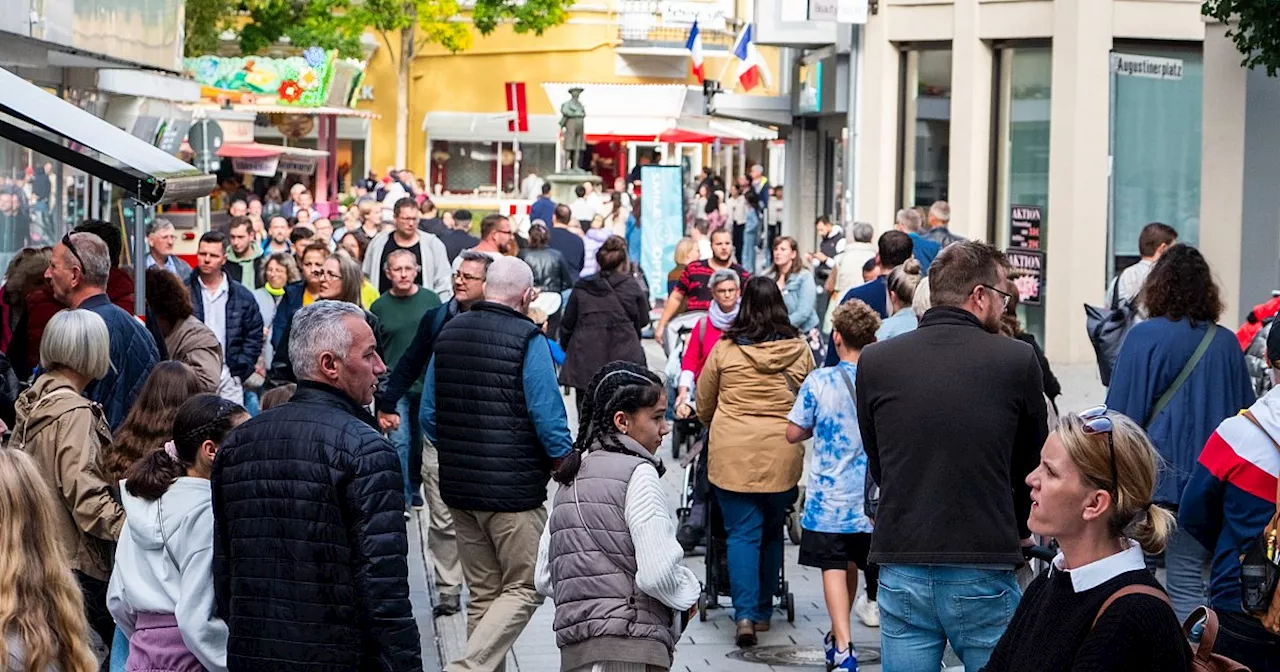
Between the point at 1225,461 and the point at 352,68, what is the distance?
40.3m

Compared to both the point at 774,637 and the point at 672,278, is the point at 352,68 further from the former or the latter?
the point at 774,637

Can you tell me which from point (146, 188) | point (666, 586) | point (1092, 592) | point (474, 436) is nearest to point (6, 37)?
point (146, 188)

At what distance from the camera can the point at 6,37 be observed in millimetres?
14406

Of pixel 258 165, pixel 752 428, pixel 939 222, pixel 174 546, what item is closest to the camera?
pixel 174 546

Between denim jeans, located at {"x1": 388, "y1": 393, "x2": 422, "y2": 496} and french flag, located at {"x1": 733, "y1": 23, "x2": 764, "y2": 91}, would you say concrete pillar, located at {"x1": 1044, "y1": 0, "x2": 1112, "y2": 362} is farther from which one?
french flag, located at {"x1": 733, "y1": 23, "x2": 764, "y2": 91}

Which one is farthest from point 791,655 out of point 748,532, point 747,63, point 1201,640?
point 747,63

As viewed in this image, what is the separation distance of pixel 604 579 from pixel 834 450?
8.63ft

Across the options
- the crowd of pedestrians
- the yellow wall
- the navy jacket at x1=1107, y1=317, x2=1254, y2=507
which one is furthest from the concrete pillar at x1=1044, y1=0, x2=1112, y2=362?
the yellow wall

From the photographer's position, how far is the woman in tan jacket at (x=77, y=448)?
19.9ft

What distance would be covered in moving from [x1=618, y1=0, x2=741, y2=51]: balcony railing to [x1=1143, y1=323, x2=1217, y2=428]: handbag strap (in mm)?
46113

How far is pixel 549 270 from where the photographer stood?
56.0 feet

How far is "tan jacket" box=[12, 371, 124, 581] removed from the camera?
6039mm

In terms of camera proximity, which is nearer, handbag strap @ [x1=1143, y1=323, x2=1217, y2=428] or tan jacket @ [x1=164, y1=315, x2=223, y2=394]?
handbag strap @ [x1=1143, y1=323, x2=1217, y2=428]

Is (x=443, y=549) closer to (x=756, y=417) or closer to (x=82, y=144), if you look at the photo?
(x=756, y=417)
